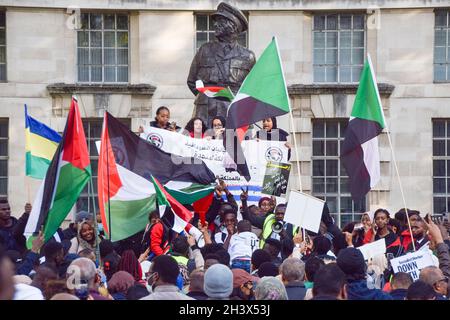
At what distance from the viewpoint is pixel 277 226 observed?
16609 mm

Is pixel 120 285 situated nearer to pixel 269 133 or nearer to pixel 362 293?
pixel 362 293

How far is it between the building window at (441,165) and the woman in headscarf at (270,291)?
59.0 ft

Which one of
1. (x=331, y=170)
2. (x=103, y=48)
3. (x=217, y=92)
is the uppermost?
(x=103, y=48)

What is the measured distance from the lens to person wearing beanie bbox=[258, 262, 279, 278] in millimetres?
12828

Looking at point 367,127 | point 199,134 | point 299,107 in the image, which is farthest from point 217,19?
point 299,107

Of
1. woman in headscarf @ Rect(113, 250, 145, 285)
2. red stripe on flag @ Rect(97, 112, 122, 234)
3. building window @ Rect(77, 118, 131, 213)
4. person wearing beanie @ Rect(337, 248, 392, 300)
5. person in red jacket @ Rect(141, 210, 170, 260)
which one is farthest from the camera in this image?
building window @ Rect(77, 118, 131, 213)

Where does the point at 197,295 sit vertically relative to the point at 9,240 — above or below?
below

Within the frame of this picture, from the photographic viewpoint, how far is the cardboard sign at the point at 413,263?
43.4ft

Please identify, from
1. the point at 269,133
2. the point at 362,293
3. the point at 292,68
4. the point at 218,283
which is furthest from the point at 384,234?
the point at 292,68

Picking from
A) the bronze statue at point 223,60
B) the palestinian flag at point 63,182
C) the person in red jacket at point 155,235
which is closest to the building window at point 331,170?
the bronze statue at point 223,60

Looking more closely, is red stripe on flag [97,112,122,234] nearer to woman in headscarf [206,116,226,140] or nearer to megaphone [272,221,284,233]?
megaphone [272,221,284,233]

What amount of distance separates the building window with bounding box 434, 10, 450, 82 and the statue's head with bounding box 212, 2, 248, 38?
9.60 m

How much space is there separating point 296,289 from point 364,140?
461cm

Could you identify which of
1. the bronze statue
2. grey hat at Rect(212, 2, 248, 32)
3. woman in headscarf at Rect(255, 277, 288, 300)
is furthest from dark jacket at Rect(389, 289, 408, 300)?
grey hat at Rect(212, 2, 248, 32)
